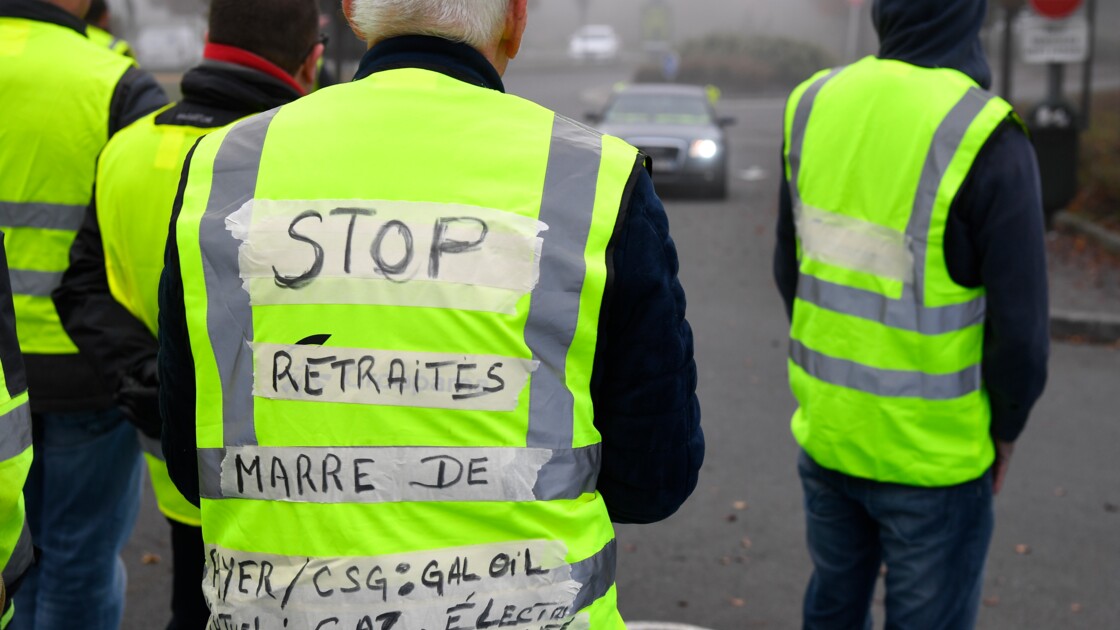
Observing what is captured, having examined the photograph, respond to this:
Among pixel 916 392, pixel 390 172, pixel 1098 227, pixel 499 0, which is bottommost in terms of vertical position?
pixel 1098 227

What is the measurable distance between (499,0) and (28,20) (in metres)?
1.96

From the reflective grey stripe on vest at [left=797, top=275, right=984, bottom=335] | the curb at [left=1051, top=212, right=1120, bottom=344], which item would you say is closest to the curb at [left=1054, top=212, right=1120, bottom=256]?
the curb at [left=1051, top=212, right=1120, bottom=344]

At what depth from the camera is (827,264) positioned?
3160 mm

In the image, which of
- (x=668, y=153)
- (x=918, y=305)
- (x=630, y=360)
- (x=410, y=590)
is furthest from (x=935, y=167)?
(x=668, y=153)

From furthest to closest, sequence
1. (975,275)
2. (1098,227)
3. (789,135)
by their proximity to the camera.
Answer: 1. (1098,227)
2. (789,135)
3. (975,275)

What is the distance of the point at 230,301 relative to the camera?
179 centimetres

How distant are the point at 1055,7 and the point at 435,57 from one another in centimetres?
1152

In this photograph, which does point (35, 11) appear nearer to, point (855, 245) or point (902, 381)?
point (855, 245)

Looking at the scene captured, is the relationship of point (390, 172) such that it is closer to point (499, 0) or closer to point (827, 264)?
point (499, 0)

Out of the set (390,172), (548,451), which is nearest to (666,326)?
(548,451)

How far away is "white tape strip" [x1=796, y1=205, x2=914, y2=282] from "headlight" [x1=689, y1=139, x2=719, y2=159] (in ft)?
40.7

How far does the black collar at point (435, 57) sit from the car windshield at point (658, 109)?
1453cm

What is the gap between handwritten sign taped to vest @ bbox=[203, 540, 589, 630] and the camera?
1734 mm

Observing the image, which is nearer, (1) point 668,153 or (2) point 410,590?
(2) point 410,590
